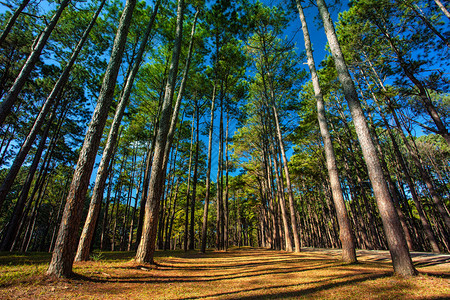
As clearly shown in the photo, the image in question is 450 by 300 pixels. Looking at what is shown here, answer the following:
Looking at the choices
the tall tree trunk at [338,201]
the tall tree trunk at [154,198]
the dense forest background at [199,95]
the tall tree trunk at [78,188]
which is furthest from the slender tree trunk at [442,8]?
the tall tree trunk at [78,188]

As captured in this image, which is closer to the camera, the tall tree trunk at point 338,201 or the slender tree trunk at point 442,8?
the tall tree trunk at point 338,201

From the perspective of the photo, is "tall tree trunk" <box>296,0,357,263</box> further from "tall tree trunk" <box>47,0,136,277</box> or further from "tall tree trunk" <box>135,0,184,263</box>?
"tall tree trunk" <box>47,0,136,277</box>

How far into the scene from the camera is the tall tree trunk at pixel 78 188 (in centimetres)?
316

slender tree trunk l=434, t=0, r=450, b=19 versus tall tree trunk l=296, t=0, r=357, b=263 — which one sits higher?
slender tree trunk l=434, t=0, r=450, b=19

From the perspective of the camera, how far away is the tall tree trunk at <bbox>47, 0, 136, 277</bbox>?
3156mm

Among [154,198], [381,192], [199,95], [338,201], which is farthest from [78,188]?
[199,95]

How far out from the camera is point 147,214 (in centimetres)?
527

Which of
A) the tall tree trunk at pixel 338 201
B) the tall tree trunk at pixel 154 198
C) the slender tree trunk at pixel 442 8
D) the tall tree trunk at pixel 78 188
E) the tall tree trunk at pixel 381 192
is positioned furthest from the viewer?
the slender tree trunk at pixel 442 8

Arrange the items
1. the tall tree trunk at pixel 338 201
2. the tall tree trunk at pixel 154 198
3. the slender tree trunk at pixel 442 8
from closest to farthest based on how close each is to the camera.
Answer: the tall tree trunk at pixel 154 198 < the tall tree trunk at pixel 338 201 < the slender tree trunk at pixel 442 8

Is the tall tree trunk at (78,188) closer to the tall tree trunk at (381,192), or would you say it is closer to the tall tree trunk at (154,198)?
the tall tree trunk at (154,198)

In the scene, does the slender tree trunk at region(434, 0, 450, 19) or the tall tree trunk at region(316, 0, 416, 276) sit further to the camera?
the slender tree trunk at region(434, 0, 450, 19)

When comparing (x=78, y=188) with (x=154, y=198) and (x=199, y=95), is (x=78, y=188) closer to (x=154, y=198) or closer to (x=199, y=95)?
(x=154, y=198)

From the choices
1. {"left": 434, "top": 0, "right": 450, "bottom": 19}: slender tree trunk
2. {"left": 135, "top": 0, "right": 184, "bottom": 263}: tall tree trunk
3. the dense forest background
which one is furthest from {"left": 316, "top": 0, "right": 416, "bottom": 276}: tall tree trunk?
{"left": 434, "top": 0, "right": 450, "bottom": 19}: slender tree trunk

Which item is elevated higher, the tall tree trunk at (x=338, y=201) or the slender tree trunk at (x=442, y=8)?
the slender tree trunk at (x=442, y=8)
